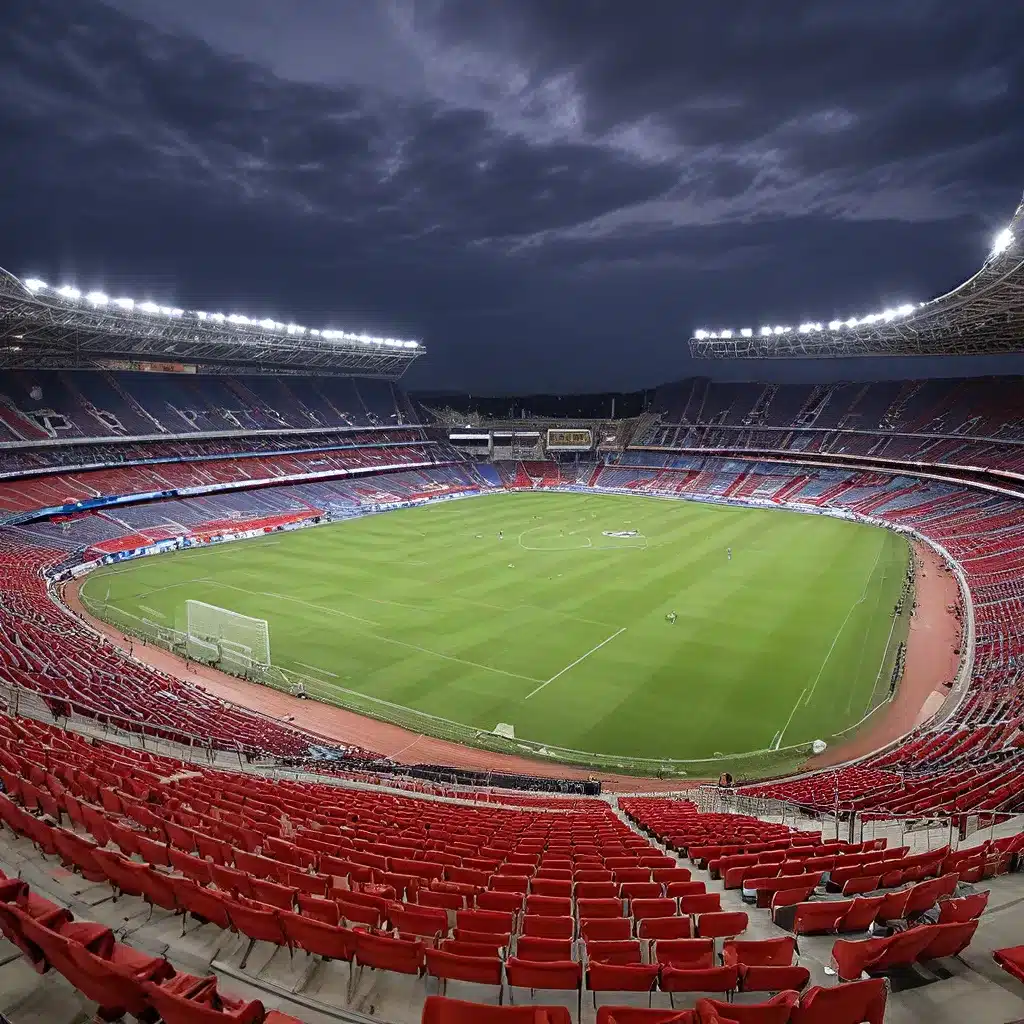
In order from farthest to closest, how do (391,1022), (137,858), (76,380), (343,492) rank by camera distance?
(343,492), (76,380), (137,858), (391,1022)

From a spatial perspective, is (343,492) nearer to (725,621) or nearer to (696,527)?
(696,527)

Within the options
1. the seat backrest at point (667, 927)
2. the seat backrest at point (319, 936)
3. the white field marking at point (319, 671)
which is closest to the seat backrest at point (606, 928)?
the seat backrest at point (667, 927)

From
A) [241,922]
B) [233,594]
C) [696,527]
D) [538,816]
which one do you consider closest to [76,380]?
[233,594]

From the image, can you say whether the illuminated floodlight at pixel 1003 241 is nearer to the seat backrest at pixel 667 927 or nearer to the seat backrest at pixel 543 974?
the seat backrest at pixel 667 927

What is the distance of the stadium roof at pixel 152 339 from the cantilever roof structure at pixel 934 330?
43.4 m

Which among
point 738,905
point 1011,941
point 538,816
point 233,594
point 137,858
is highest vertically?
point 1011,941

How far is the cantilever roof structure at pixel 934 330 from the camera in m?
33.8

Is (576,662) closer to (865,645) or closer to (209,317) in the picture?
(865,645)

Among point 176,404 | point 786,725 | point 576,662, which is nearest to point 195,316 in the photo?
point 176,404

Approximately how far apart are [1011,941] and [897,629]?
32.2 meters

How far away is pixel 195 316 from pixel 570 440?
62.6m

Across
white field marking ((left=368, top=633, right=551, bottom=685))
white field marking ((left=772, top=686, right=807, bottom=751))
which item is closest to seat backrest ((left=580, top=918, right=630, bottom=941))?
white field marking ((left=772, top=686, right=807, bottom=751))

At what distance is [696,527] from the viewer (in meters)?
62.0

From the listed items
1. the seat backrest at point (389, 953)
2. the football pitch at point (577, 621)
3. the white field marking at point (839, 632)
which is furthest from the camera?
the white field marking at point (839, 632)
